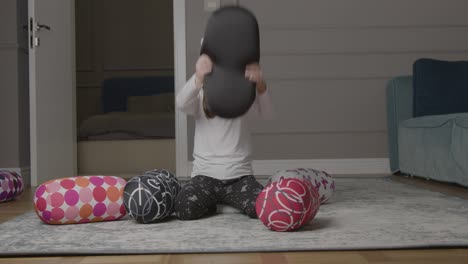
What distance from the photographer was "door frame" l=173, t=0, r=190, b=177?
11.7 feet

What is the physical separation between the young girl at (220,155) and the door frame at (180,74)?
1795 mm

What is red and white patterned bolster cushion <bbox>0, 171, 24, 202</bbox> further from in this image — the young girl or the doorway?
the doorway

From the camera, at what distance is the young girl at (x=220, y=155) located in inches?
65.3

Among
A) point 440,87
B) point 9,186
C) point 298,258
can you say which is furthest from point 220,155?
point 440,87

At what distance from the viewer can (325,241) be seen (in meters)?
1.25

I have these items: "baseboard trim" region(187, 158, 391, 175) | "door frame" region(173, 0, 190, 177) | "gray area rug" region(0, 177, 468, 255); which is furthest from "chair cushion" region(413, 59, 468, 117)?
"door frame" region(173, 0, 190, 177)

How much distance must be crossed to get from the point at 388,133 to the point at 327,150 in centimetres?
41

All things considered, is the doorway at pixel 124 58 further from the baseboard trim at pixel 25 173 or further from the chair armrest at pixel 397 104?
the chair armrest at pixel 397 104

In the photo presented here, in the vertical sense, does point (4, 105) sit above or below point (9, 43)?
below

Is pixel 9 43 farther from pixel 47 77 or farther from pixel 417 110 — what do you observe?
pixel 417 110

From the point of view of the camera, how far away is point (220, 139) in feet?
5.71

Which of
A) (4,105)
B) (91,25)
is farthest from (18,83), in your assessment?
(91,25)

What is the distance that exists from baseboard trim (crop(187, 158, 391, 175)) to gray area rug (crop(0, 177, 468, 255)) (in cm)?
176

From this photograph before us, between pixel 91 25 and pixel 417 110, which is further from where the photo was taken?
pixel 91 25
